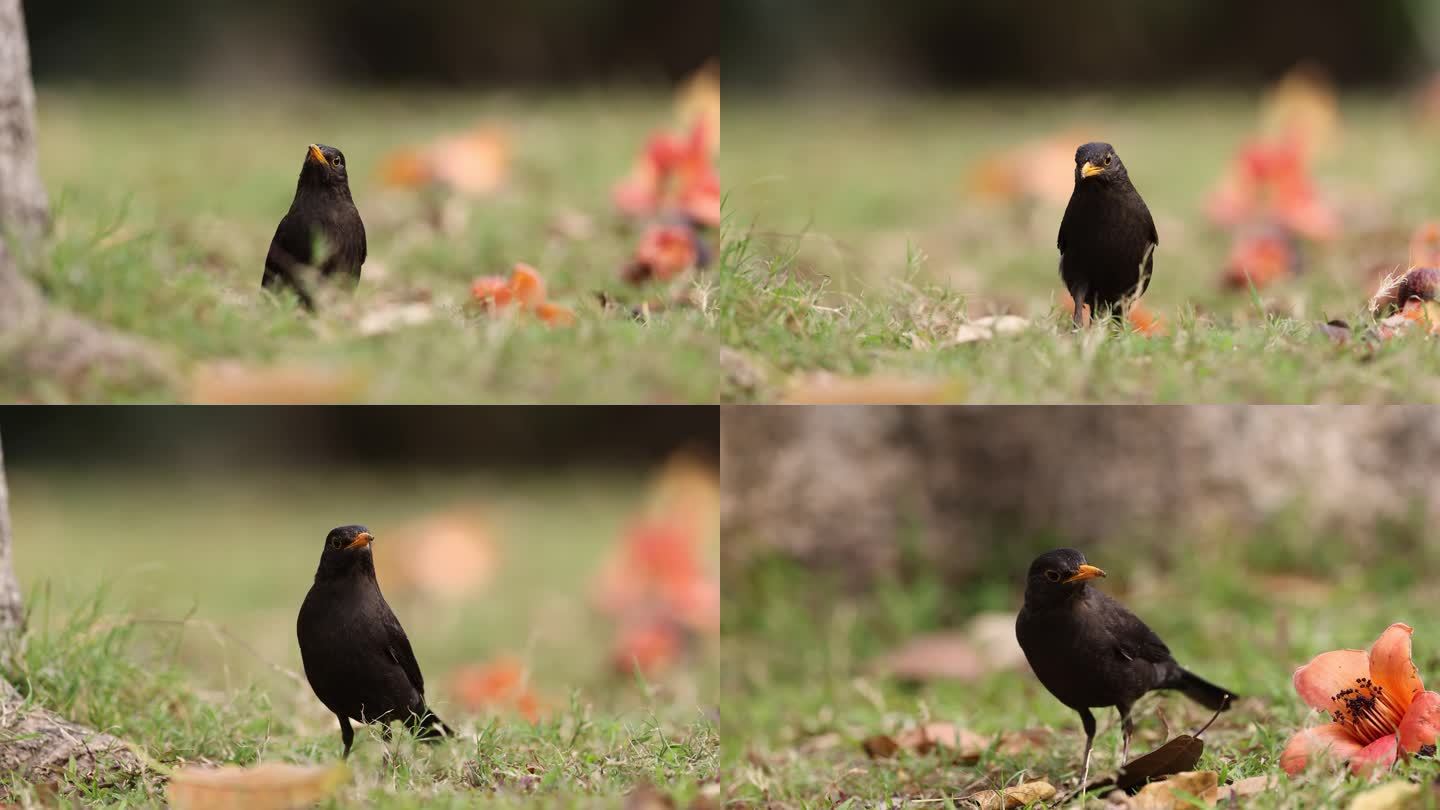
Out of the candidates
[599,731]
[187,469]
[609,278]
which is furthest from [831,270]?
[187,469]

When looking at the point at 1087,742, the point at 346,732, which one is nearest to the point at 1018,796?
the point at 1087,742

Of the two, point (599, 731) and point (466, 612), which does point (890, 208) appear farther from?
point (599, 731)

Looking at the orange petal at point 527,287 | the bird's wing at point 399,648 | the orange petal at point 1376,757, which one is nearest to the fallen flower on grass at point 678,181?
the orange petal at point 527,287

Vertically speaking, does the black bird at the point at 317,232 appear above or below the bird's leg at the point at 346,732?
above

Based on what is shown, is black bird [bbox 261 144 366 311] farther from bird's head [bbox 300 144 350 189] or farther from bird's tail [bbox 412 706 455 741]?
bird's tail [bbox 412 706 455 741]

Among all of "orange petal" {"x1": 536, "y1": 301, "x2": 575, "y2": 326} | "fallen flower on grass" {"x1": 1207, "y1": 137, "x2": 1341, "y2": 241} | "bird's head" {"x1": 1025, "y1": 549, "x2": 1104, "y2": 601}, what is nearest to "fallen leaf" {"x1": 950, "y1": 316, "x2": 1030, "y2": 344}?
"bird's head" {"x1": 1025, "y1": 549, "x2": 1104, "y2": 601}

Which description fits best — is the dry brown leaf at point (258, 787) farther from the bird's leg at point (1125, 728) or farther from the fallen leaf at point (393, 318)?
the bird's leg at point (1125, 728)
